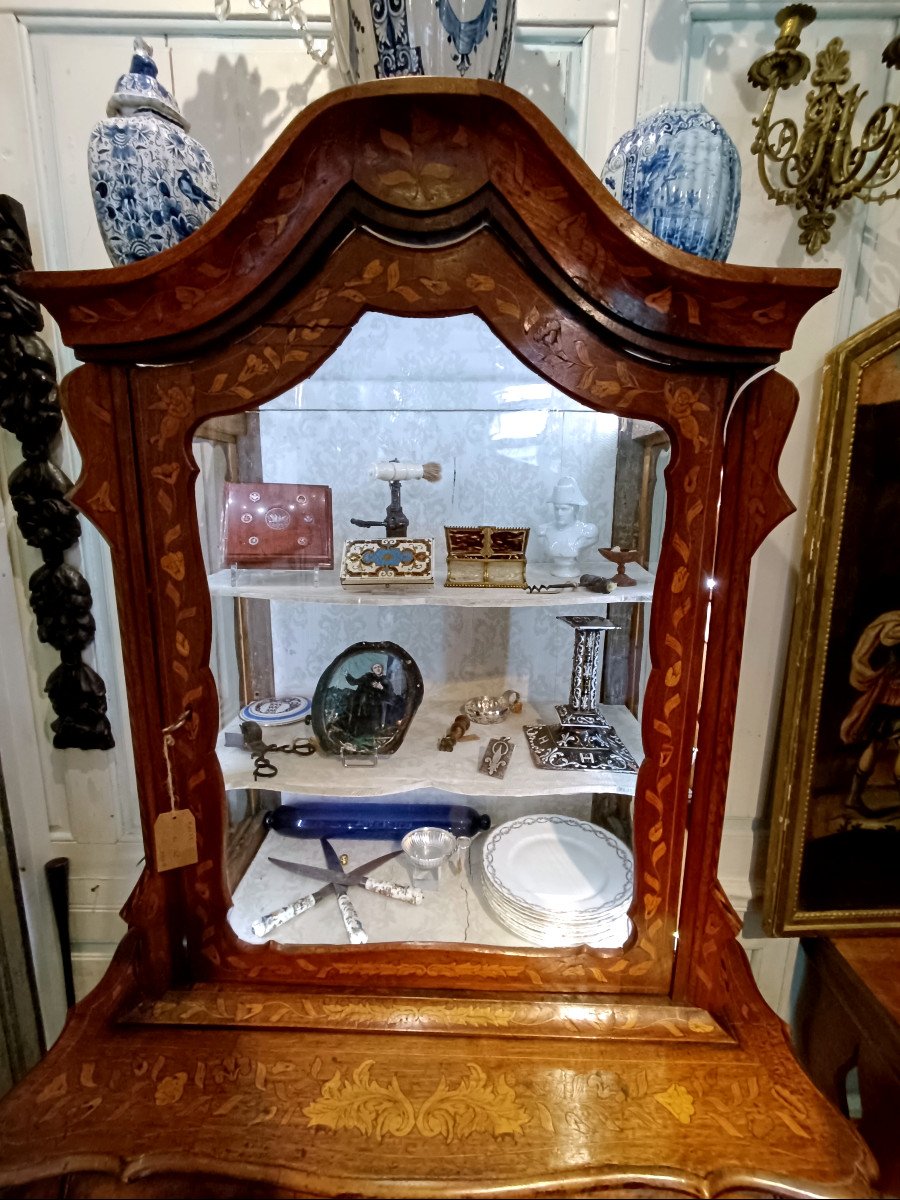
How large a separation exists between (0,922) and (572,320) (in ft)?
4.80

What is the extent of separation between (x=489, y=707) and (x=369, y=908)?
1.17ft

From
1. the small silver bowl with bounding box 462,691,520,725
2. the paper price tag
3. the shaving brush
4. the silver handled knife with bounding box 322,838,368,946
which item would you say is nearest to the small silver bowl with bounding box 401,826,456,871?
the silver handled knife with bounding box 322,838,368,946

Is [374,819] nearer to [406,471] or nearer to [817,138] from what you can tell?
[406,471]

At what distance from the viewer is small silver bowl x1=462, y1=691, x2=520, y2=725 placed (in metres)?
0.90

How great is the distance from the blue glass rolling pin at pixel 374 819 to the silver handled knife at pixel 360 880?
0.17ft

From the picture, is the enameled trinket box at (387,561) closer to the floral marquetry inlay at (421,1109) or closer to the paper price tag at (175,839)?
the paper price tag at (175,839)

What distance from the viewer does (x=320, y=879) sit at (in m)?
0.90

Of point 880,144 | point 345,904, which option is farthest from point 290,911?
point 880,144

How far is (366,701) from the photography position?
34.8 inches

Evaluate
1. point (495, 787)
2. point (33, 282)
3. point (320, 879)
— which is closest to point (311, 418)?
point (33, 282)

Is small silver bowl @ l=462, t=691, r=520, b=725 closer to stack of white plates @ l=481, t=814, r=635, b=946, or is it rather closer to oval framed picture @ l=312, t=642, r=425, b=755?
oval framed picture @ l=312, t=642, r=425, b=755

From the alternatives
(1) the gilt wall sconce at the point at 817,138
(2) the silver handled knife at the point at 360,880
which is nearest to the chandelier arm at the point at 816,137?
(1) the gilt wall sconce at the point at 817,138

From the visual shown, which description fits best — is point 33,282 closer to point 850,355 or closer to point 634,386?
point 634,386

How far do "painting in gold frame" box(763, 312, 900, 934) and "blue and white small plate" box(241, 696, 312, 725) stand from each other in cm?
87
